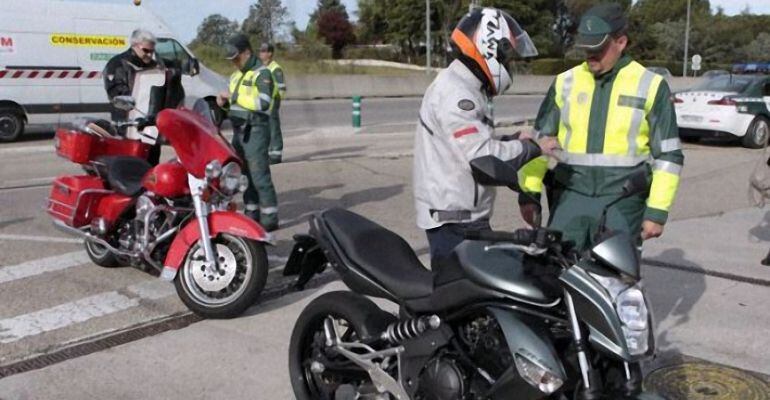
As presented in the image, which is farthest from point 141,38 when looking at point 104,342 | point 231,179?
point 104,342

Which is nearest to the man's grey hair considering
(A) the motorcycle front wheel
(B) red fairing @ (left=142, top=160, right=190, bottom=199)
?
(B) red fairing @ (left=142, top=160, right=190, bottom=199)

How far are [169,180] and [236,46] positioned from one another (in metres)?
2.50

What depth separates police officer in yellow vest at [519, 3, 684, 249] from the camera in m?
3.76

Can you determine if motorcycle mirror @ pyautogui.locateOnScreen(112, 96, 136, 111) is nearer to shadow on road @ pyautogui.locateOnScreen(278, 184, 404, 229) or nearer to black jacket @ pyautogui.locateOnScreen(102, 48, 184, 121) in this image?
black jacket @ pyautogui.locateOnScreen(102, 48, 184, 121)

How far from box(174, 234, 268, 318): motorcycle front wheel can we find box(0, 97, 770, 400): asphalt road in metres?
0.12

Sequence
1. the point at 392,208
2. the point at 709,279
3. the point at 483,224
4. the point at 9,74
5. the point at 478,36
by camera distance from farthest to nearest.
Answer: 1. the point at 9,74
2. the point at 392,208
3. the point at 709,279
4. the point at 483,224
5. the point at 478,36

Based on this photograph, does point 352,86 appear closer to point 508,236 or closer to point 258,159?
point 258,159

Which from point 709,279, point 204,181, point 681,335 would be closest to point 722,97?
point 709,279

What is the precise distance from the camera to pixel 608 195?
3.88 metres

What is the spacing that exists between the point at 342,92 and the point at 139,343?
29.8 m

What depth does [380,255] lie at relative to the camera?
341 centimetres

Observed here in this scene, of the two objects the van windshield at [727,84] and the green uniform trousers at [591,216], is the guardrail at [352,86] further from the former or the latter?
the green uniform trousers at [591,216]

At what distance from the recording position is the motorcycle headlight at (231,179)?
17.5 ft

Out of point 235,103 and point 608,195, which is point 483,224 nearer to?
point 608,195
